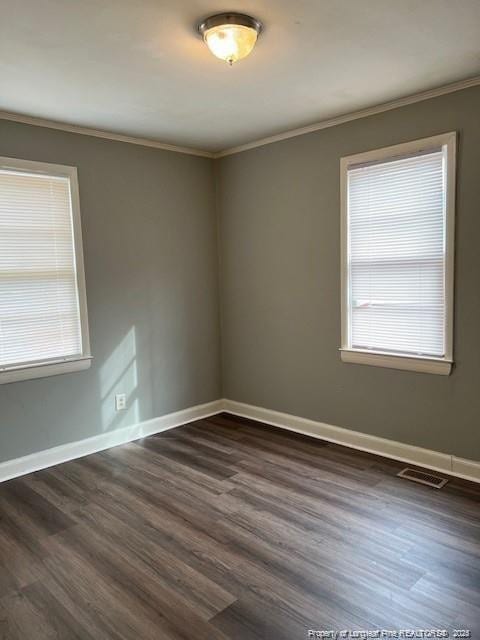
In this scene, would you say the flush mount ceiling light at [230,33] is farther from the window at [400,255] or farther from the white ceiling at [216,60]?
the window at [400,255]

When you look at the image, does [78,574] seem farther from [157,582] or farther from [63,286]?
[63,286]

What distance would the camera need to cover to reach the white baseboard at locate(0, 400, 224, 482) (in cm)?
338

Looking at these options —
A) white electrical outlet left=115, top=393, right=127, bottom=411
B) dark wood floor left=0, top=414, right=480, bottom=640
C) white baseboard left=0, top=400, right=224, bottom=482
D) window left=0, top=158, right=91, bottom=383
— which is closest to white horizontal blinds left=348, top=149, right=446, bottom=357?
dark wood floor left=0, top=414, right=480, bottom=640

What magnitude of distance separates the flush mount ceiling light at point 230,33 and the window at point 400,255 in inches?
58.3

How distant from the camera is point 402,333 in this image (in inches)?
132

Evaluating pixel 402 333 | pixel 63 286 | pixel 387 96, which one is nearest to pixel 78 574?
pixel 63 286

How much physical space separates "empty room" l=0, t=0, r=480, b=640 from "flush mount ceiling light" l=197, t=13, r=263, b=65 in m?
0.02

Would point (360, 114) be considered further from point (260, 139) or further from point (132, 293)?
point (132, 293)

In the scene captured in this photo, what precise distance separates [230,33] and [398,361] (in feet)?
7.67

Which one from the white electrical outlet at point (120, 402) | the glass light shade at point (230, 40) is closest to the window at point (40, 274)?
the white electrical outlet at point (120, 402)

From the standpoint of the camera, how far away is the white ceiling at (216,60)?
2.03 m

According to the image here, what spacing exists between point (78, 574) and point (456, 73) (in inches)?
134

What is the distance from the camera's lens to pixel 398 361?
11.0 feet

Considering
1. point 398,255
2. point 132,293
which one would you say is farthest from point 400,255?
point 132,293
